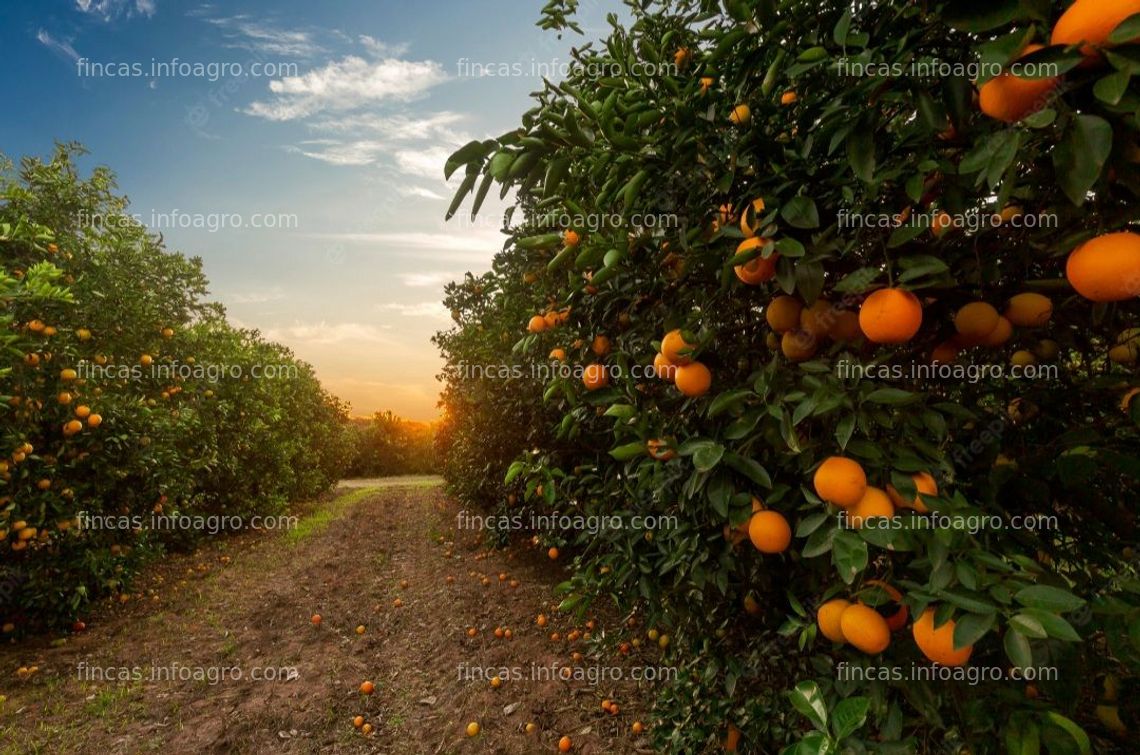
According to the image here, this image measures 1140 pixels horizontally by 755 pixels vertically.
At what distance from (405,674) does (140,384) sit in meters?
5.15

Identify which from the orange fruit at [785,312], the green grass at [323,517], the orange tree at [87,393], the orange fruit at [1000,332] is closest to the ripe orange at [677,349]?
the orange fruit at [785,312]

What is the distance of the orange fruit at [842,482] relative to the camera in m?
1.36

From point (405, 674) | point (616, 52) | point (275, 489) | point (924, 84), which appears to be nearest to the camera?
point (924, 84)

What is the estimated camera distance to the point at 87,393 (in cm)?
530

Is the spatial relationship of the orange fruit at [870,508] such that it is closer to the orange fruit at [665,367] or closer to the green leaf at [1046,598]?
the green leaf at [1046,598]

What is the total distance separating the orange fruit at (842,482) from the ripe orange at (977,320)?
2.09 feet

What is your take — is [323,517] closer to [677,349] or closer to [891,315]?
[677,349]

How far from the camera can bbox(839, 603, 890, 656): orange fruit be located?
1.37 m

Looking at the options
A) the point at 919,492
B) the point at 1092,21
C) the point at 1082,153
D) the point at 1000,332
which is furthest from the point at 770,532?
the point at 1092,21

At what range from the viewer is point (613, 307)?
97.1 inches

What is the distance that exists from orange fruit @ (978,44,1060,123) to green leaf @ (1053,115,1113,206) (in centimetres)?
8

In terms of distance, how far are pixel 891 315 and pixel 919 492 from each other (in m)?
0.48

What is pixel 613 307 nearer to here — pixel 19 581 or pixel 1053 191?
pixel 1053 191

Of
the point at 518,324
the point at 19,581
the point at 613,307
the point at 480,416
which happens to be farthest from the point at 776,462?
the point at 19,581
